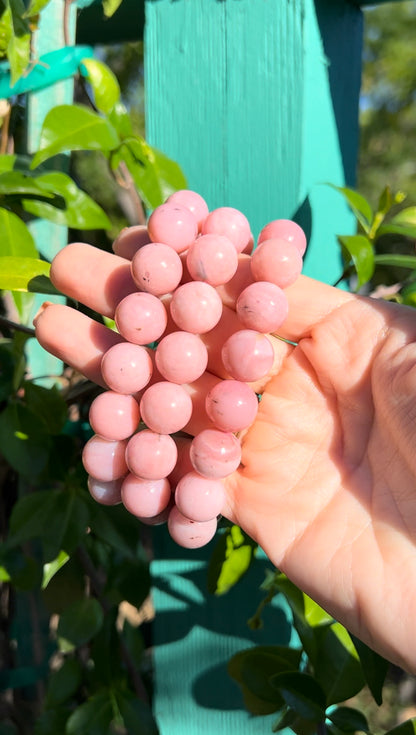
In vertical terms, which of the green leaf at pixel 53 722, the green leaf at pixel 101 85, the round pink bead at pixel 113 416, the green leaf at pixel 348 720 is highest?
the green leaf at pixel 101 85

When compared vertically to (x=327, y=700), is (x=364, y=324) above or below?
above

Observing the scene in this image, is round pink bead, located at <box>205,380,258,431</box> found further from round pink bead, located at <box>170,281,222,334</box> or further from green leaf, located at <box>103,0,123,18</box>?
green leaf, located at <box>103,0,123,18</box>

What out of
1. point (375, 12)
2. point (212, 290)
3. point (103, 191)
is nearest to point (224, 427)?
point (212, 290)

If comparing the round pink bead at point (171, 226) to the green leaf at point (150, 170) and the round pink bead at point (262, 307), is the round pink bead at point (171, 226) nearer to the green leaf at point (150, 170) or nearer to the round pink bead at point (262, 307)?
the round pink bead at point (262, 307)

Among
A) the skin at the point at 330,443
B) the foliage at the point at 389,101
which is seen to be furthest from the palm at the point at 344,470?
the foliage at the point at 389,101

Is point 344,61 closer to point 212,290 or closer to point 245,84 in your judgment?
point 245,84

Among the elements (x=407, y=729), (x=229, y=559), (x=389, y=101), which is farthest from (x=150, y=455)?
(x=389, y=101)
